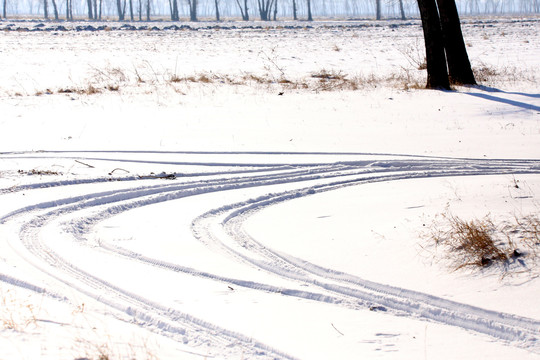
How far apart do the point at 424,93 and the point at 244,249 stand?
10.4 m

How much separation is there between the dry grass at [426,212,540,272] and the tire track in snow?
729 millimetres

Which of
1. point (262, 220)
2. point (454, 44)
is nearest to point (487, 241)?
point (262, 220)

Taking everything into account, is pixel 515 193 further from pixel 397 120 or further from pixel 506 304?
pixel 397 120

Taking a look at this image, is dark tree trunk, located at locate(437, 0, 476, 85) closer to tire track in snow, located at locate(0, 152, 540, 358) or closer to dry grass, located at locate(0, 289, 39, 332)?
tire track in snow, located at locate(0, 152, 540, 358)

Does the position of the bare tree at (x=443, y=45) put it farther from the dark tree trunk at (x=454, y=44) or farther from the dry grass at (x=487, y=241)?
the dry grass at (x=487, y=241)

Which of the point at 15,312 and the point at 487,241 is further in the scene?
the point at 487,241

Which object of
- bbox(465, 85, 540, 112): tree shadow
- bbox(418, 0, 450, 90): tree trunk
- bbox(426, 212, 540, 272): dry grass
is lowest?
bbox(426, 212, 540, 272): dry grass

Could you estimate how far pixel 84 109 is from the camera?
13.8 m

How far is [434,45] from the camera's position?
14.5 metres

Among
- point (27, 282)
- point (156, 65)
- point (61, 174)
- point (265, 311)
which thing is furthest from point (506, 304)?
point (156, 65)

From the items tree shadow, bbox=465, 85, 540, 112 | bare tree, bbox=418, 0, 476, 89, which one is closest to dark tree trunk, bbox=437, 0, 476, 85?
bare tree, bbox=418, 0, 476, 89

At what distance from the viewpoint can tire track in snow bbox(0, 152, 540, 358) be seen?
Result: 140 inches

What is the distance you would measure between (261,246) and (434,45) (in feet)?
36.0

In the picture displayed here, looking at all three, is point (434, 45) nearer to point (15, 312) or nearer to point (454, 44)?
point (454, 44)
